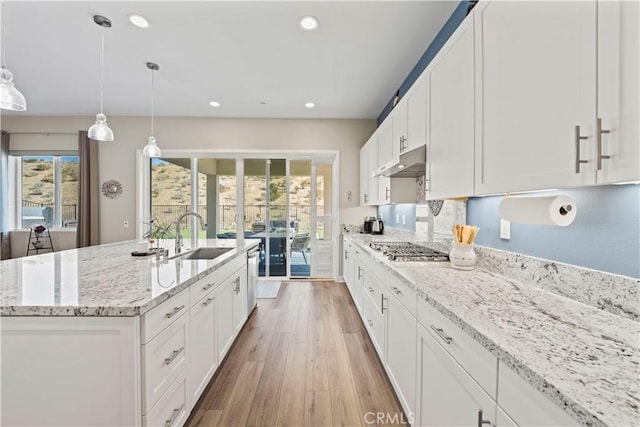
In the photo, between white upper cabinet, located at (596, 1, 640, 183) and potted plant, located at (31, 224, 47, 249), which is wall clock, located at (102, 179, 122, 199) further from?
white upper cabinet, located at (596, 1, 640, 183)

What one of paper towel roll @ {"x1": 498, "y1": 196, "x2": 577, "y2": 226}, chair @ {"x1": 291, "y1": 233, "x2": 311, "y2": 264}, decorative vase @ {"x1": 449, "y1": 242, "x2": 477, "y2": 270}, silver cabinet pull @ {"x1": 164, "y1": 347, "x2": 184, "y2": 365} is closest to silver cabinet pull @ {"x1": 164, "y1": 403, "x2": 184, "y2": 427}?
silver cabinet pull @ {"x1": 164, "y1": 347, "x2": 184, "y2": 365}

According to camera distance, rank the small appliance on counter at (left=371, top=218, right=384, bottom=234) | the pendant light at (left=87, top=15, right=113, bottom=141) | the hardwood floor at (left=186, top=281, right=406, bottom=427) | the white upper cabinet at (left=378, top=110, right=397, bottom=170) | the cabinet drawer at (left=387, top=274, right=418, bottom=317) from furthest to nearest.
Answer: the small appliance on counter at (left=371, top=218, right=384, bottom=234) < the white upper cabinet at (left=378, top=110, right=397, bottom=170) < the pendant light at (left=87, top=15, right=113, bottom=141) < the hardwood floor at (left=186, top=281, right=406, bottom=427) < the cabinet drawer at (left=387, top=274, right=418, bottom=317)

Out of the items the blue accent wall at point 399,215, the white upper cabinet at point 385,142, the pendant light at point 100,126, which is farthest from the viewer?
the blue accent wall at point 399,215

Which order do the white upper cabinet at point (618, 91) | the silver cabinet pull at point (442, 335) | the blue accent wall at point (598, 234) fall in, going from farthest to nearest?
the silver cabinet pull at point (442, 335) < the blue accent wall at point (598, 234) < the white upper cabinet at point (618, 91)

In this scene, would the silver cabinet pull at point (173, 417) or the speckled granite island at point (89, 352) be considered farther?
the silver cabinet pull at point (173, 417)

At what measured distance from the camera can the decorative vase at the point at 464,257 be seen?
5.34 feet

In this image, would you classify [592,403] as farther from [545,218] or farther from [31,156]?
[31,156]

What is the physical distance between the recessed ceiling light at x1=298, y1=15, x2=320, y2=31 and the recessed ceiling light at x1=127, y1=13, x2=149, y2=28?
1361 mm

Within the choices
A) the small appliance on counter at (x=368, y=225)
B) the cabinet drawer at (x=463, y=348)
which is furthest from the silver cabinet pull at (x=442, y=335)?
the small appliance on counter at (x=368, y=225)

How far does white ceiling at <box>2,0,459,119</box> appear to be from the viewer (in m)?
2.22

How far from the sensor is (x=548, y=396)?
0.59 metres

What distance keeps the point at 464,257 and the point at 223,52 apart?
2960mm

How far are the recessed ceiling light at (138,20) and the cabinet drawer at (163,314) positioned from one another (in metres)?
2.42

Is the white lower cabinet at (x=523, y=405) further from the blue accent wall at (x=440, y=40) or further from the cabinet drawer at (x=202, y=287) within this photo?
the blue accent wall at (x=440, y=40)
